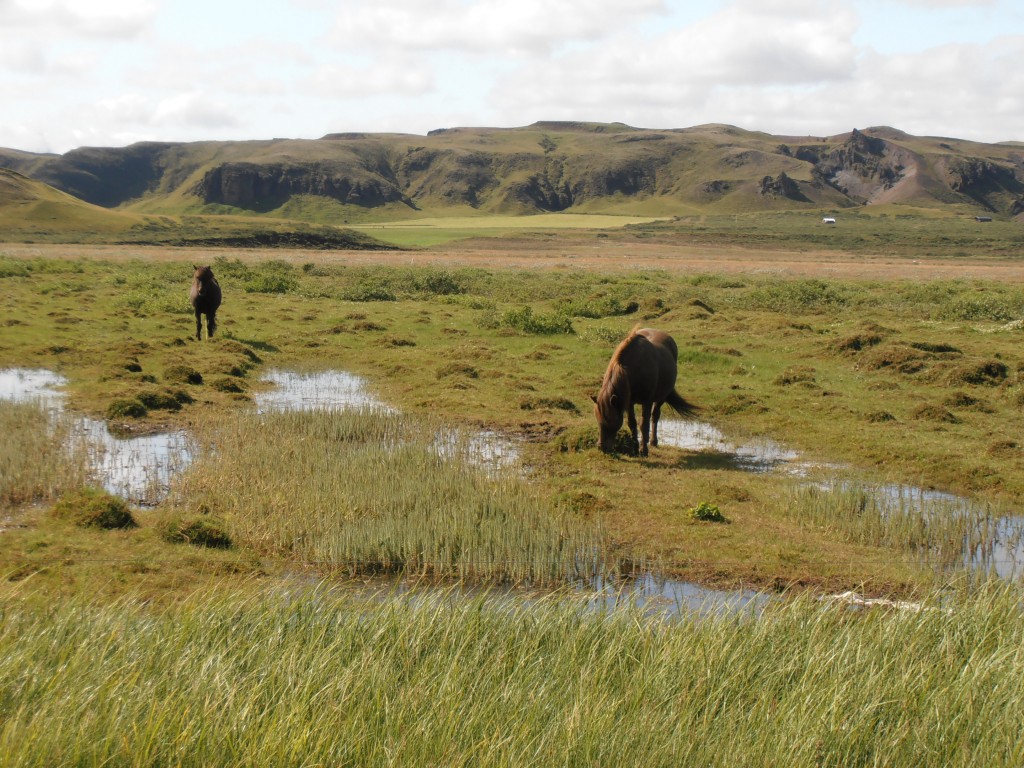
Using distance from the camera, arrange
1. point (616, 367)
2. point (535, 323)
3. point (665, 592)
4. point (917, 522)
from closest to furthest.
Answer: point (665, 592), point (917, 522), point (616, 367), point (535, 323)

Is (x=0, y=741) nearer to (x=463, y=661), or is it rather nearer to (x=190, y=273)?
(x=463, y=661)

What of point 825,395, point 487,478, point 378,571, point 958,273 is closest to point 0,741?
point 378,571

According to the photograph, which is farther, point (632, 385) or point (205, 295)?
point (205, 295)

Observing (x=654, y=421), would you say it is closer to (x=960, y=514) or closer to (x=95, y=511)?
(x=960, y=514)

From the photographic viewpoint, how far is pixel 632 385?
14031 mm

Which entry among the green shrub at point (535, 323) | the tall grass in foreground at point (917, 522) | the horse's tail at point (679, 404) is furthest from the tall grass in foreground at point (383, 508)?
the green shrub at point (535, 323)

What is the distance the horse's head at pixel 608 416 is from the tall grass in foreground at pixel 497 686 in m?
7.00

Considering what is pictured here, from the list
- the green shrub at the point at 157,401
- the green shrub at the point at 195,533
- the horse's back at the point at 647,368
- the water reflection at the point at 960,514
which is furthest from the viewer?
the green shrub at the point at 157,401

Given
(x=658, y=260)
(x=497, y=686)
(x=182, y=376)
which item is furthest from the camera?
(x=658, y=260)

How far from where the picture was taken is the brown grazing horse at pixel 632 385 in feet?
44.8

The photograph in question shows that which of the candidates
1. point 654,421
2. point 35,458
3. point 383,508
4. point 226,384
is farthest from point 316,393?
point 383,508

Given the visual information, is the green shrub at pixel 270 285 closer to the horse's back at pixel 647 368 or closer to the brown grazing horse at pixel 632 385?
the horse's back at pixel 647 368

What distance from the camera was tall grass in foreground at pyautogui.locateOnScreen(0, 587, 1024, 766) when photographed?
4566 mm

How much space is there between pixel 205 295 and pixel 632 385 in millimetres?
14066
